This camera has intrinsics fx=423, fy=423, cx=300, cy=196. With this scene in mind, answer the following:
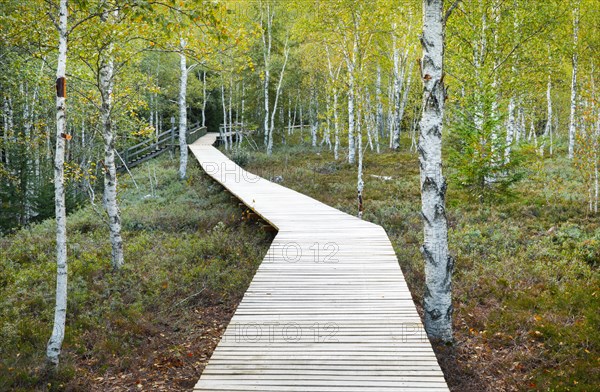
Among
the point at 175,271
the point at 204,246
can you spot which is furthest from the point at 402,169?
the point at 175,271

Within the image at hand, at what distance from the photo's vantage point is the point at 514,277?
8.62 m

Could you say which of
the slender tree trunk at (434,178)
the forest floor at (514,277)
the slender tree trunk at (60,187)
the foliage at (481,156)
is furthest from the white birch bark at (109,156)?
the foliage at (481,156)

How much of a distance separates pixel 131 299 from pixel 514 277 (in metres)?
7.54

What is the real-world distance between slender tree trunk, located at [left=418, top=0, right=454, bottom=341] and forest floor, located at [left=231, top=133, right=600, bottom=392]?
57cm

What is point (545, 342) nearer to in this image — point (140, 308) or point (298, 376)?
point (298, 376)

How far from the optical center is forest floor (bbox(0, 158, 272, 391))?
5641mm

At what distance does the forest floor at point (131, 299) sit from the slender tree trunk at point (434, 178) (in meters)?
3.44

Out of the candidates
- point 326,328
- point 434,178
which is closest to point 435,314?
point 326,328

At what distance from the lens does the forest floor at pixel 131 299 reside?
222 inches

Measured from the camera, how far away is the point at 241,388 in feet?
13.2

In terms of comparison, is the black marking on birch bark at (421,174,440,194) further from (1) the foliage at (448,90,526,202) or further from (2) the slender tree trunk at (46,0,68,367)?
(1) the foliage at (448,90,526,202)

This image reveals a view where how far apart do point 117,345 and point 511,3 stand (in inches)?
760

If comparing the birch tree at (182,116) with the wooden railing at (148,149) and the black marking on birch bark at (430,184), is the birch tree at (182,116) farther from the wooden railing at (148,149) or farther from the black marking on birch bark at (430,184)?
the black marking on birch bark at (430,184)

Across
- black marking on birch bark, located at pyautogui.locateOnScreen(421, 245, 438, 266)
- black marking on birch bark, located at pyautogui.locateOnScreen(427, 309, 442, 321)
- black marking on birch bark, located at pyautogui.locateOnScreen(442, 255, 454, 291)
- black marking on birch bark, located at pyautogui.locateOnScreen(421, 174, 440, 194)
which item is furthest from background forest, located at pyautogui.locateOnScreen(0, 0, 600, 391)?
black marking on birch bark, located at pyautogui.locateOnScreen(421, 174, 440, 194)
